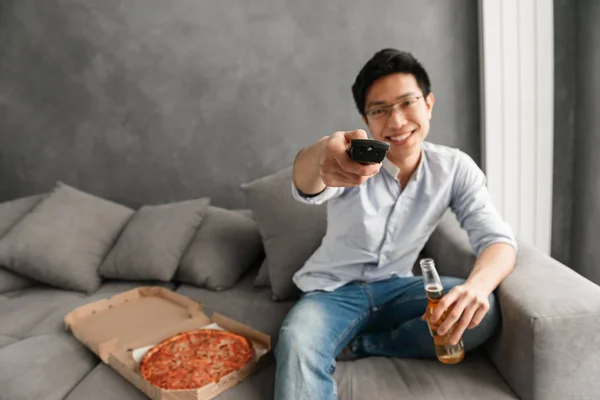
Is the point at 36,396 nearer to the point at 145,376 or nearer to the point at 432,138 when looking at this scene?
the point at 145,376

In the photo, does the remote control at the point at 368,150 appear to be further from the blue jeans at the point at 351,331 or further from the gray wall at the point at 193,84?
the gray wall at the point at 193,84

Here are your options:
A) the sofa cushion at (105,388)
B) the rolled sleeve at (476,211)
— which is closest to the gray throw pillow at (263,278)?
the sofa cushion at (105,388)

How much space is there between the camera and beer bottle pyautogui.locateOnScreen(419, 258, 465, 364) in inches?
47.0

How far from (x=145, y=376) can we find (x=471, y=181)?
3.76ft

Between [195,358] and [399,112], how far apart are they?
96 cm

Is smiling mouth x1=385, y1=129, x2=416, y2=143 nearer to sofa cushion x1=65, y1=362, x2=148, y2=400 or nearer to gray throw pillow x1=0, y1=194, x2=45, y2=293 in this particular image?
sofa cushion x1=65, y1=362, x2=148, y2=400

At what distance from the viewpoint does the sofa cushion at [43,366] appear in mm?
1390

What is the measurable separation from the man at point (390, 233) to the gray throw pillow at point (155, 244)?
2.37 ft

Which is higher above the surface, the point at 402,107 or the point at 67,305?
the point at 402,107

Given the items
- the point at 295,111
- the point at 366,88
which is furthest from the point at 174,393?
the point at 295,111

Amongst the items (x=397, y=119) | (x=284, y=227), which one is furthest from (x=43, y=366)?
(x=397, y=119)

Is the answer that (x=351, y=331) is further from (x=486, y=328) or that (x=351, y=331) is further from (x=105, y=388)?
(x=105, y=388)

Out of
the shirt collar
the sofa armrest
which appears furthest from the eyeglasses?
the sofa armrest

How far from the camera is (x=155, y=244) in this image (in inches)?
83.0
